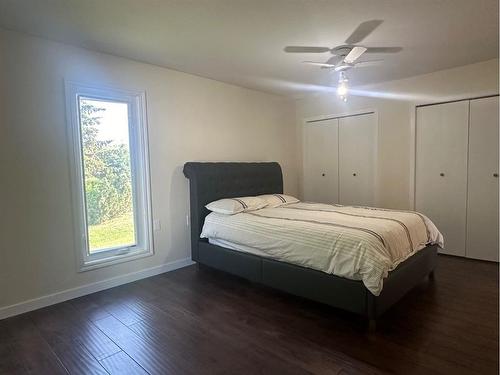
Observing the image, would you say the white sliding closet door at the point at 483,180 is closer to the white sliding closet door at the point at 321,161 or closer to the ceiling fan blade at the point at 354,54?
the white sliding closet door at the point at 321,161

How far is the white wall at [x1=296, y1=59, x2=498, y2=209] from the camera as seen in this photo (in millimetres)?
3785

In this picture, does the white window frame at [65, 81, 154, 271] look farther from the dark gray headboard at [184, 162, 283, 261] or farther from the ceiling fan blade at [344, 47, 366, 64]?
the ceiling fan blade at [344, 47, 366, 64]

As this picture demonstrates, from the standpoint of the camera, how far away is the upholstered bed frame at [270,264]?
2311mm

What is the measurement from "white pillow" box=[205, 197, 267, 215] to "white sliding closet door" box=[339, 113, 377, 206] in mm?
1792

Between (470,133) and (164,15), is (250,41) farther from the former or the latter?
(470,133)

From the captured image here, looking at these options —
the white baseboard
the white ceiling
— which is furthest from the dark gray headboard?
the white ceiling

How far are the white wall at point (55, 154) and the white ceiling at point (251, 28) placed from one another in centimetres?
20

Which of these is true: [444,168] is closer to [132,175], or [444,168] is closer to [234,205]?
[234,205]

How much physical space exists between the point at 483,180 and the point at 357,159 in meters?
1.60

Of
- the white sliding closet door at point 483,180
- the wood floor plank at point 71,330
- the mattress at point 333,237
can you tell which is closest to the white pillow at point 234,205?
the mattress at point 333,237

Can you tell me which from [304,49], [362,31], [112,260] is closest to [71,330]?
[112,260]

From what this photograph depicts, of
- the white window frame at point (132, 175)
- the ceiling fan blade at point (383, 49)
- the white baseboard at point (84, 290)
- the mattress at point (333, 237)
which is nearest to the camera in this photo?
the mattress at point (333, 237)

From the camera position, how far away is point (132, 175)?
3402 mm

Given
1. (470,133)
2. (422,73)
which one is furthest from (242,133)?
(470,133)
